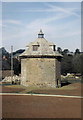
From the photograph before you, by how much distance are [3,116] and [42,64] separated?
1896 centimetres

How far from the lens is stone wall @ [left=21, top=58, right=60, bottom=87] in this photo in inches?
1365

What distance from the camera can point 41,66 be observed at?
1367 inches

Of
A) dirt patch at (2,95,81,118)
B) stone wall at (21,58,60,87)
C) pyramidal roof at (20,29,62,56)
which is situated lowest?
dirt patch at (2,95,81,118)

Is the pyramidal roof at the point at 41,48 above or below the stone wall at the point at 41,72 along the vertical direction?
above

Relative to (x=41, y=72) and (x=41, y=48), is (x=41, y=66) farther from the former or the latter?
(x=41, y=48)

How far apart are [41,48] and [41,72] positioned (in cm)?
362

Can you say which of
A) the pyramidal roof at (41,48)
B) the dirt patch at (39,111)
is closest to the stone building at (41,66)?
the pyramidal roof at (41,48)

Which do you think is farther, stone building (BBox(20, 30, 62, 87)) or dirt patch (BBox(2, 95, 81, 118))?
stone building (BBox(20, 30, 62, 87))

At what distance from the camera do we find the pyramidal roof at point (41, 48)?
3521 cm

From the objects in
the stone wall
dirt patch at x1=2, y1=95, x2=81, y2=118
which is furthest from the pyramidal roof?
dirt patch at x1=2, y1=95, x2=81, y2=118

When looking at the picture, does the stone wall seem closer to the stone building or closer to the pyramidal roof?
the stone building

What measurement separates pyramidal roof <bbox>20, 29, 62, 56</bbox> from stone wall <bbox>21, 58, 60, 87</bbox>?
0.87 metres

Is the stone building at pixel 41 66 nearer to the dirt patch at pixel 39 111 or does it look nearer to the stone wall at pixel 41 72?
the stone wall at pixel 41 72

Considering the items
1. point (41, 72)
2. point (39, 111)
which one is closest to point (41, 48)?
point (41, 72)
